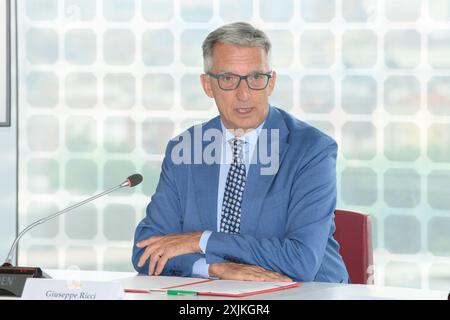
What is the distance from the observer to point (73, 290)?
1894 mm

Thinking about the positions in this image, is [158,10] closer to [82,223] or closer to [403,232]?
[82,223]

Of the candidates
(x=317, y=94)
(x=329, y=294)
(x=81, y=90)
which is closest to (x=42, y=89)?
(x=81, y=90)

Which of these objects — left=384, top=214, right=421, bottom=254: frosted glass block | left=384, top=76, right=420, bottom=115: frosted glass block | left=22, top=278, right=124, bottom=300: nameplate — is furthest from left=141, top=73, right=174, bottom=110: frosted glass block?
left=22, top=278, right=124, bottom=300: nameplate

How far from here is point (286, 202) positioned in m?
2.59

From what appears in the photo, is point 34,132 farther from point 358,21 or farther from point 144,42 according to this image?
point 358,21

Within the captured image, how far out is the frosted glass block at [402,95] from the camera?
4055mm

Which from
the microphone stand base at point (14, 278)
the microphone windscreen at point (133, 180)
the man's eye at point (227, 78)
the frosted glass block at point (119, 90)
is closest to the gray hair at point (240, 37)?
the man's eye at point (227, 78)

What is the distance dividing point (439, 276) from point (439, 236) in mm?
208

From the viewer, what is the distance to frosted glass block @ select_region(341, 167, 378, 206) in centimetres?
413

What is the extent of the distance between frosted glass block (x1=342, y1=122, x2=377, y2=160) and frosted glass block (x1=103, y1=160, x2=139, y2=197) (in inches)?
44.1

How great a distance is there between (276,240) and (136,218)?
6.77ft

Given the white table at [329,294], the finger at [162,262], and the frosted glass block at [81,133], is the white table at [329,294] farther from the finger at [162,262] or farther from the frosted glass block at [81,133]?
the frosted glass block at [81,133]

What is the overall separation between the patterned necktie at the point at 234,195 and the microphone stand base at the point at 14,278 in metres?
0.65
